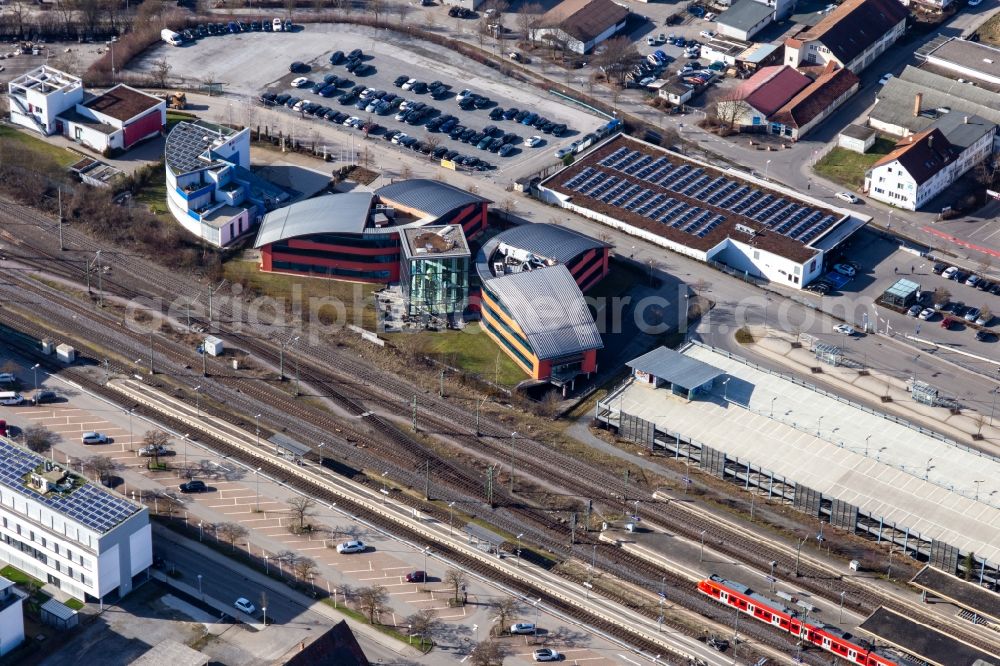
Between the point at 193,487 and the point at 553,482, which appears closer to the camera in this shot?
the point at 193,487

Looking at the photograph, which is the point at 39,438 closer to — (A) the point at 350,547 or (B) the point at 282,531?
(B) the point at 282,531

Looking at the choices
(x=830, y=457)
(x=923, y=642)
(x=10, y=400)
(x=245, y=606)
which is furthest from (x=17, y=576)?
(x=923, y=642)

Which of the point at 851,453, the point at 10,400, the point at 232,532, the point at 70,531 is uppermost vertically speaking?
the point at 851,453

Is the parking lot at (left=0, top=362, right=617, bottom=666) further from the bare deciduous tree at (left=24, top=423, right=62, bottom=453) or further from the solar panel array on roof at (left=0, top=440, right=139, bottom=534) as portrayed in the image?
the solar panel array on roof at (left=0, top=440, right=139, bottom=534)

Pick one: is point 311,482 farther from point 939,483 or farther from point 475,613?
point 939,483

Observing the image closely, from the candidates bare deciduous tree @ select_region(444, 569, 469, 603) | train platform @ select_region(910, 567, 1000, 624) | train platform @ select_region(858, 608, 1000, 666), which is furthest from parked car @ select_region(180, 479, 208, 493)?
train platform @ select_region(910, 567, 1000, 624)

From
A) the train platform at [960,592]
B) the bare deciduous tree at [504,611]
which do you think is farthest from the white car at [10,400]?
the train platform at [960,592]
